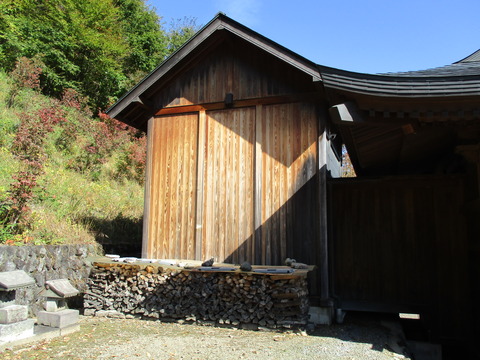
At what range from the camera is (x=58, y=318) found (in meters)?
5.66

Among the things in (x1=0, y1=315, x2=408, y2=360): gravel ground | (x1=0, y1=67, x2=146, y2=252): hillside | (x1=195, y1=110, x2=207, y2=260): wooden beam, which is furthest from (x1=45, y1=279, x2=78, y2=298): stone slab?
(x1=195, y1=110, x2=207, y2=260): wooden beam

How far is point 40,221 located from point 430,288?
8.47 meters

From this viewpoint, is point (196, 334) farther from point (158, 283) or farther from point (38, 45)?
point (38, 45)

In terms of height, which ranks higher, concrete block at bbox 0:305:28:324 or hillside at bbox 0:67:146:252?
hillside at bbox 0:67:146:252

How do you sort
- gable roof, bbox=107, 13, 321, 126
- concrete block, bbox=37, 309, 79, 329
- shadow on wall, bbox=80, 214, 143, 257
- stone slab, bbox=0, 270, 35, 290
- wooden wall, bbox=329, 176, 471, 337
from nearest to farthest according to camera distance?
stone slab, bbox=0, 270, 35, 290
concrete block, bbox=37, 309, 79, 329
gable roof, bbox=107, 13, 321, 126
wooden wall, bbox=329, 176, 471, 337
shadow on wall, bbox=80, 214, 143, 257

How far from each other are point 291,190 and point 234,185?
4.03ft

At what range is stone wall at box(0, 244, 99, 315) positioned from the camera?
6.31 m

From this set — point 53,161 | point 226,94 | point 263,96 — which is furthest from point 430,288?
point 53,161

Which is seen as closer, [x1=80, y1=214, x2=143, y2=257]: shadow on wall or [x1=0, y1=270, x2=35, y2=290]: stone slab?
[x1=0, y1=270, x2=35, y2=290]: stone slab

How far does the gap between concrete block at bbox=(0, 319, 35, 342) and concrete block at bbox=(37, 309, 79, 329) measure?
1.35ft

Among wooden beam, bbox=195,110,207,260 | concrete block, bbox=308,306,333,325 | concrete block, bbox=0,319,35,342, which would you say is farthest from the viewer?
wooden beam, bbox=195,110,207,260

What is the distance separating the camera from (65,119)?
1477cm

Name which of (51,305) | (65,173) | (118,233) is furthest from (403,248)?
(65,173)

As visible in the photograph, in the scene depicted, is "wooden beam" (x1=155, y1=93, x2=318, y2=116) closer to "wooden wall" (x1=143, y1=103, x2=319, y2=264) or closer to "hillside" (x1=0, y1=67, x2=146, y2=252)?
"wooden wall" (x1=143, y1=103, x2=319, y2=264)
